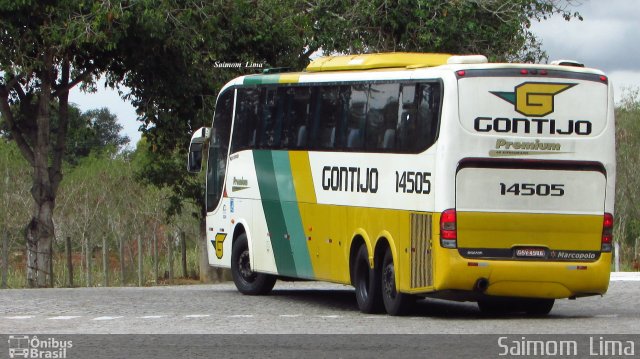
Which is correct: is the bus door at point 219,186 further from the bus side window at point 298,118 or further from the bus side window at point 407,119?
the bus side window at point 407,119

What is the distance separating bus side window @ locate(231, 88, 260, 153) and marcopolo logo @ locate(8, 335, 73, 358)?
834cm

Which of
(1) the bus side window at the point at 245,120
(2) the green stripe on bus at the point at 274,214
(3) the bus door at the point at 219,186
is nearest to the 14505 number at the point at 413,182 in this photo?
(2) the green stripe on bus at the point at 274,214

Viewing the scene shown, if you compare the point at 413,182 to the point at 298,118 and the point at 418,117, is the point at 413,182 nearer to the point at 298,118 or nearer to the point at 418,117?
the point at 418,117

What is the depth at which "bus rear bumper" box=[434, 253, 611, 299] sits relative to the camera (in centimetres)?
1711

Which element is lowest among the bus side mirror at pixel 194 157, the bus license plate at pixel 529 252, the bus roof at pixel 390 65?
the bus license plate at pixel 529 252

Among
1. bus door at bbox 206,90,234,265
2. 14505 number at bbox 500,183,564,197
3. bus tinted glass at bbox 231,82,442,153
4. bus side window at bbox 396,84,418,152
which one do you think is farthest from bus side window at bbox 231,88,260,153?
14505 number at bbox 500,183,564,197

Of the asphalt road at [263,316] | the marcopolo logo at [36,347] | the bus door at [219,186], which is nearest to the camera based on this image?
the marcopolo logo at [36,347]

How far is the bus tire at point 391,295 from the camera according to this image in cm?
1809

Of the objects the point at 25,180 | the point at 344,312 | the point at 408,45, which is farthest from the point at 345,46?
the point at 25,180

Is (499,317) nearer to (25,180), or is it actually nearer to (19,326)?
(19,326)

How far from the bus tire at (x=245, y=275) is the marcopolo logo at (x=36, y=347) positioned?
8.47 m

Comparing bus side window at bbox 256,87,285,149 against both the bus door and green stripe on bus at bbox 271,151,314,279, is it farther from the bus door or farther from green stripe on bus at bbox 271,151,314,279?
the bus door

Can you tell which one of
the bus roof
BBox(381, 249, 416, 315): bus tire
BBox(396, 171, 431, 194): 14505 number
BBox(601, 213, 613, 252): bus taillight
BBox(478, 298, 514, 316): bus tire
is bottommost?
BBox(478, 298, 514, 316): bus tire

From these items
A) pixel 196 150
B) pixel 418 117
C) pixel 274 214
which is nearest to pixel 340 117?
pixel 418 117
